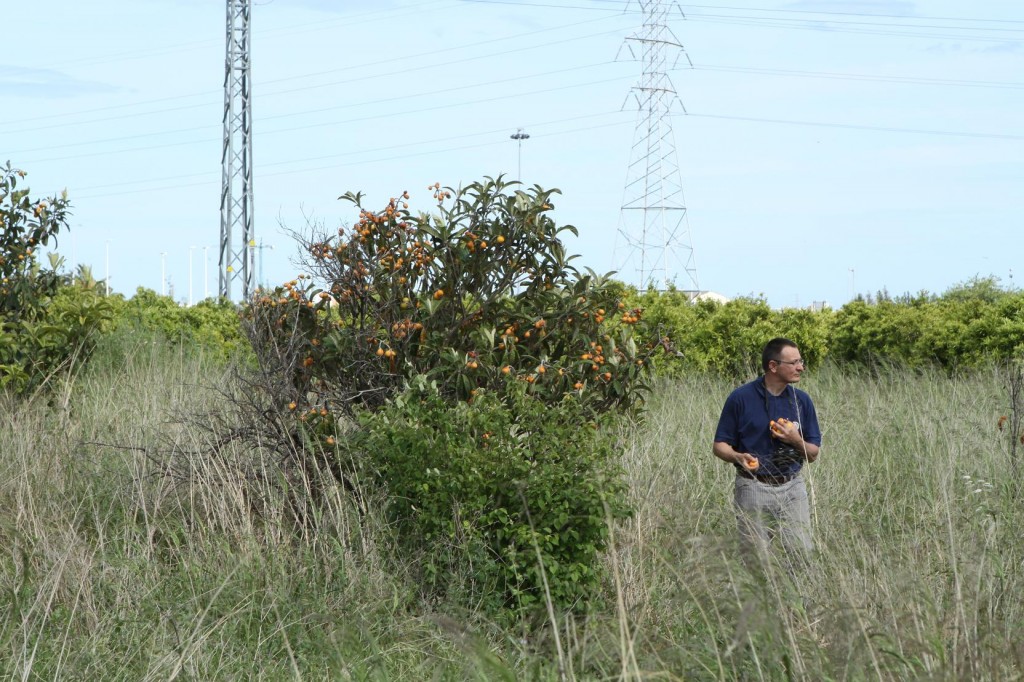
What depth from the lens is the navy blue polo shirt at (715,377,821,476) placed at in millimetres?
6102

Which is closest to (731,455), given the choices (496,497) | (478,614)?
(496,497)

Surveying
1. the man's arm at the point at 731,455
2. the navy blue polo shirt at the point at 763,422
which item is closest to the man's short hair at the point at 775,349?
the navy blue polo shirt at the point at 763,422

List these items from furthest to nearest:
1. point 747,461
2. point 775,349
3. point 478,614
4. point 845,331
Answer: point 845,331, point 775,349, point 747,461, point 478,614

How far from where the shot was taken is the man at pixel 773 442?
235 inches

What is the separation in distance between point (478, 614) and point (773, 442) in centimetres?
209

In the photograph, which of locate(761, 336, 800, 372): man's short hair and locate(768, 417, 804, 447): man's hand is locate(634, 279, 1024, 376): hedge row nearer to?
locate(761, 336, 800, 372): man's short hair

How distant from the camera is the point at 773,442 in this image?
614 centimetres

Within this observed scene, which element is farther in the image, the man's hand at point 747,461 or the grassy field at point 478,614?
the man's hand at point 747,461

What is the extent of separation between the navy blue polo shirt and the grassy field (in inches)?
20.2

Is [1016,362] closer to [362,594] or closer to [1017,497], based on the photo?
A: [1017,497]

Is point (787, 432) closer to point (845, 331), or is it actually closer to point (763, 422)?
point (763, 422)

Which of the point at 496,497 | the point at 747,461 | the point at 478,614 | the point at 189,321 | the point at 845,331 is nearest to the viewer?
the point at 478,614

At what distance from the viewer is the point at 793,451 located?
19.7 feet

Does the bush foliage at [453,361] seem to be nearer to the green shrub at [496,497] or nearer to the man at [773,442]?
the green shrub at [496,497]
